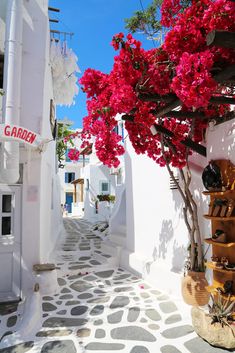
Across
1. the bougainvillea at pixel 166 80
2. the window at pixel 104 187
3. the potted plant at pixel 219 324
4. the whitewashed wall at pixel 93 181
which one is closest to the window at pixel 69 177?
the whitewashed wall at pixel 93 181

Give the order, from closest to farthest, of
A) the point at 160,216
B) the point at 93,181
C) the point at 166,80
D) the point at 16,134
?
the point at 166,80 → the point at 16,134 → the point at 160,216 → the point at 93,181

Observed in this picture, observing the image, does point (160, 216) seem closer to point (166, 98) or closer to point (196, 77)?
point (166, 98)

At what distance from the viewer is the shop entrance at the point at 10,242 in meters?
6.41

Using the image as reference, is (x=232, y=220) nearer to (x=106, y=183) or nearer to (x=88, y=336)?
(x=88, y=336)

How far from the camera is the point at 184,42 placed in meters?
3.28

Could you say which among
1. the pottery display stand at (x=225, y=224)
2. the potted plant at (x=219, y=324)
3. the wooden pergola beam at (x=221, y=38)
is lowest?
the potted plant at (x=219, y=324)

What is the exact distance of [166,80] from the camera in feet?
12.4

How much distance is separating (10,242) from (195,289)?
4349 mm

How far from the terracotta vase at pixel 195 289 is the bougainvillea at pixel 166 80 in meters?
2.18

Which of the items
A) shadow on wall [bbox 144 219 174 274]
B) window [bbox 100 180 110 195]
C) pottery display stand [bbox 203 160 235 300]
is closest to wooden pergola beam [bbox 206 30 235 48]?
pottery display stand [bbox 203 160 235 300]

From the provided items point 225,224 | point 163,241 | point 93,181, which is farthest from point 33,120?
point 93,181

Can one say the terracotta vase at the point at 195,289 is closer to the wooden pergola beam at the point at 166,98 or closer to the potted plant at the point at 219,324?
the potted plant at the point at 219,324

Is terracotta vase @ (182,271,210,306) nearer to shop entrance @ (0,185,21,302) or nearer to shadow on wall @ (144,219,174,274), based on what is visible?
shadow on wall @ (144,219,174,274)

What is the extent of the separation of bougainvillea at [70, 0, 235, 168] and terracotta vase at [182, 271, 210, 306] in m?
2.18
